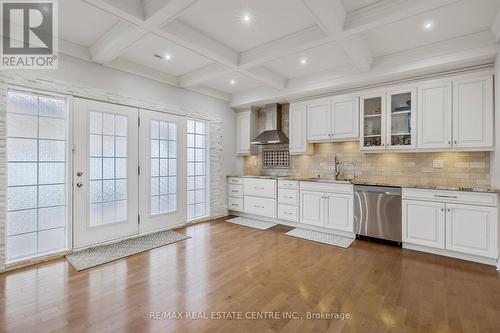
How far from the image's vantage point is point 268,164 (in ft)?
18.8

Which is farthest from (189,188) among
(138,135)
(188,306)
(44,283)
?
(188,306)

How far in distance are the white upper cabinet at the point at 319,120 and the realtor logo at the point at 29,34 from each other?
151 inches

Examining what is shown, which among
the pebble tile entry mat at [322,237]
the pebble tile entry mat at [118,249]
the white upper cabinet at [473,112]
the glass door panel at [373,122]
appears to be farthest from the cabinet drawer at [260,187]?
the white upper cabinet at [473,112]

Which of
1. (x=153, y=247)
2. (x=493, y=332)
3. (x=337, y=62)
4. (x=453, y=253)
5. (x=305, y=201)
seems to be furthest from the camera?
(x=305, y=201)

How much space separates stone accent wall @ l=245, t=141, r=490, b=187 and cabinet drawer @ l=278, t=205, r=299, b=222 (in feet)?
2.77

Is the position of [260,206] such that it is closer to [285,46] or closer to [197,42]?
[285,46]

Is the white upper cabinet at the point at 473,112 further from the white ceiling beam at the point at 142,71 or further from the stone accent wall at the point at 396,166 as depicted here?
the white ceiling beam at the point at 142,71

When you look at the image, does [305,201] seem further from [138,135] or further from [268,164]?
[138,135]

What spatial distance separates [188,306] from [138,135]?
2.83 meters

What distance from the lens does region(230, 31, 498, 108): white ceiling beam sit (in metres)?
2.98

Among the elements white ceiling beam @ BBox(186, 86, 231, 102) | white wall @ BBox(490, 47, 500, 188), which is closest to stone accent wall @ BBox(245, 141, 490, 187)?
white wall @ BBox(490, 47, 500, 188)

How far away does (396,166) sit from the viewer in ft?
13.4

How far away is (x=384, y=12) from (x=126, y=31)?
8.82 feet

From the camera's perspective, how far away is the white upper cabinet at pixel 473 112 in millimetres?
3133
